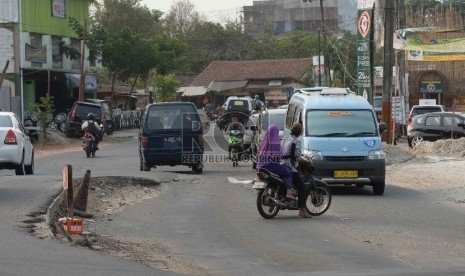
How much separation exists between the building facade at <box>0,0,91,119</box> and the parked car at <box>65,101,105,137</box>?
13.6 feet

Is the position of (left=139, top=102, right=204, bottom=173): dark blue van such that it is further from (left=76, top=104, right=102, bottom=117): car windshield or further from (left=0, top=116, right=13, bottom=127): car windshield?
(left=76, top=104, right=102, bottom=117): car windshield

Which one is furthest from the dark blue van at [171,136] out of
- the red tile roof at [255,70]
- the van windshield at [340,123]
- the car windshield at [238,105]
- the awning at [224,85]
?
the awning at [224,85]

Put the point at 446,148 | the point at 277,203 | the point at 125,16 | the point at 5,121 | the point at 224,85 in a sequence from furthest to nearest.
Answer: the point at 125,16
the point at 224,85
the point at 446,148
the point at 5,121
the point at 277,203

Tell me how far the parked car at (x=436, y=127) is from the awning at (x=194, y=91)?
5051 cm

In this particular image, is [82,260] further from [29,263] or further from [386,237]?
[386,237]

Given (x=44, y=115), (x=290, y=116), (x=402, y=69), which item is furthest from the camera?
(x=44, y=115)

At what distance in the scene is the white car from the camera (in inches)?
829

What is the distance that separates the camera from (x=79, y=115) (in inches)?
1876

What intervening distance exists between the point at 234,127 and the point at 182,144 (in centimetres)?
477

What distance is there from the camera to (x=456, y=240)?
13297mm

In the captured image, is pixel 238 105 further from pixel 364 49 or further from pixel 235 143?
pixel 235 143

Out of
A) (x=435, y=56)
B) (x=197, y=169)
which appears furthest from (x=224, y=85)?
(x=197, y=169)

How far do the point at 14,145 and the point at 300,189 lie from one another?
8195mm

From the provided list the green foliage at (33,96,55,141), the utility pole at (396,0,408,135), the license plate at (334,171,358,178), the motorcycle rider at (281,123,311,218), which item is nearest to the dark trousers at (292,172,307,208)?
the motorcycle rider at (281,123,311,218)
